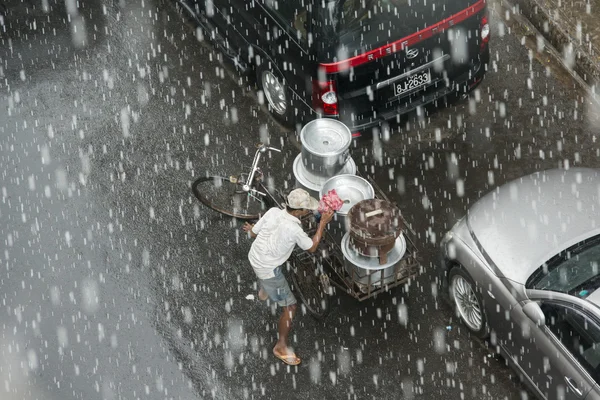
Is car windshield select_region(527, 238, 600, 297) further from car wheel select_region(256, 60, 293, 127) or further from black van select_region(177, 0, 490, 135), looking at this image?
car wheel select_region(256, 60, 293, 127)

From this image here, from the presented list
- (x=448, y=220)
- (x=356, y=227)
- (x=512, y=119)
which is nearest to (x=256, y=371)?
(x=356, y=227)

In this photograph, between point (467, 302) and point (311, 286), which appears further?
point (311, 286)

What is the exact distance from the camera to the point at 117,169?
852 cm

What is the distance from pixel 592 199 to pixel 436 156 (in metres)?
2.22

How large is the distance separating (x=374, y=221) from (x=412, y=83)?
7.55 feet

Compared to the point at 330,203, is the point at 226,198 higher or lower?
lower

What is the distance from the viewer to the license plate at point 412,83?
25.7ft

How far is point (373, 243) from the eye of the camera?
611 centimetres

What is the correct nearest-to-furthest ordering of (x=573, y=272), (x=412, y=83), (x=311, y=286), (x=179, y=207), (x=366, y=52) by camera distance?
1. (x=573, y=272)
2. (x=311, y=286)
3. (x=366, y=52)
4. (x=412, y=83)
5. (x=179, y=207)

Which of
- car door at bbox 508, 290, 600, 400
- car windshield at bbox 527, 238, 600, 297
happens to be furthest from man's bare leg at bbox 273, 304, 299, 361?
car windshield at bbox 527, 238, 600, 297

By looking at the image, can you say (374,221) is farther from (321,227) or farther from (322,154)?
(322,154)

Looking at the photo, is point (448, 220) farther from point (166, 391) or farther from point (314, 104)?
point (166, 391)

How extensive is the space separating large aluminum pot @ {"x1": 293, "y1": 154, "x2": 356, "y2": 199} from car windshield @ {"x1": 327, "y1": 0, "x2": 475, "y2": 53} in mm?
1237

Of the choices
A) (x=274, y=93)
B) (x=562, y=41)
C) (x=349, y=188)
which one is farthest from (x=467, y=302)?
(x=562, y=41)
